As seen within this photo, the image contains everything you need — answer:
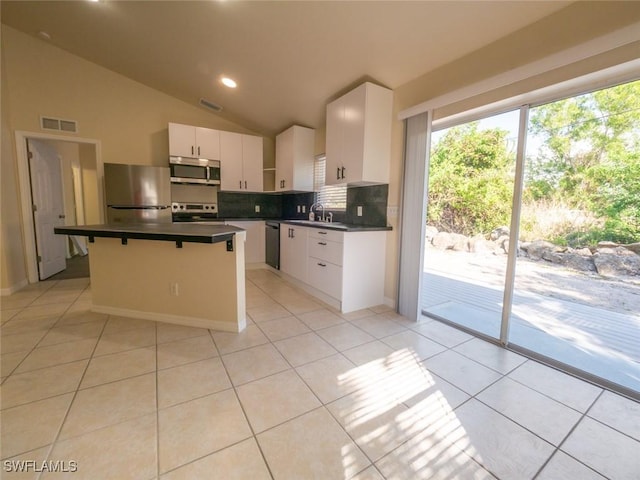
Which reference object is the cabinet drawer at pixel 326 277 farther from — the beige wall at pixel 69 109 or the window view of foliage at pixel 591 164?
the beige wall at pixel 69 109

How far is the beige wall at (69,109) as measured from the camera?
136 inches

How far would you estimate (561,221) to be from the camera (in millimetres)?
2115

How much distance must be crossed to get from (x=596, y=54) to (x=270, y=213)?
15.1 ft

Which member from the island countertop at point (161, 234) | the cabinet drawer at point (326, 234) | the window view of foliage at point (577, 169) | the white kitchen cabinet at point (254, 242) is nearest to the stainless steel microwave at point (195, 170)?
the white kitchen cabinet at point (254, 242)

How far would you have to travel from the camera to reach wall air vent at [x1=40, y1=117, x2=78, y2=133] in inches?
145

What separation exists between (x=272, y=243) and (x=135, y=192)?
2.14 metres

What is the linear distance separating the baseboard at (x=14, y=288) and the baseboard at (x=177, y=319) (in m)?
1.55

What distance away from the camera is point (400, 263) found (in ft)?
9.61

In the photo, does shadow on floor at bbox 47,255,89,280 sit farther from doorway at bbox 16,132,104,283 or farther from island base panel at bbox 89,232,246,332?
island base panel at bbox 89,232,246,332

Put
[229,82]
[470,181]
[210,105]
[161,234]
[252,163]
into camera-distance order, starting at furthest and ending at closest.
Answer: [252,163] < [210,105] < [229,82] < [470,181] < [161,234]

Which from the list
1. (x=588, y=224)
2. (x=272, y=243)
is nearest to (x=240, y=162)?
(x=272, y=243)

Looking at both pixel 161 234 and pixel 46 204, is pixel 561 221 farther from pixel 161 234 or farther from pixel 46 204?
pixel 46 204

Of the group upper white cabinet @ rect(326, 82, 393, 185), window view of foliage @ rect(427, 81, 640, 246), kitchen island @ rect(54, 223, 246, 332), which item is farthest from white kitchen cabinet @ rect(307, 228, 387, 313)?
window view of foliage @ rect(427, 81, 640, 246)

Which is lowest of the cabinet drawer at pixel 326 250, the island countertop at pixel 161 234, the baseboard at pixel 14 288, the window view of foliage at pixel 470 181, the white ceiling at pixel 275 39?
the baseboard at pixel 14 288
